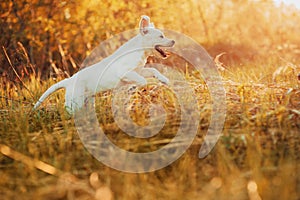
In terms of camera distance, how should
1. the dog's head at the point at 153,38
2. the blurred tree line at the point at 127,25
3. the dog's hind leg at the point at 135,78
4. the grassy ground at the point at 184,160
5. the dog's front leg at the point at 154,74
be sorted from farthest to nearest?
the blurred tree line at the point at 127,25
the dog's head at the point at 153,38
the dog's front leg at the point at 154,74
the dog's hind leg at the point at 135,78
the grassy ground at the point at 184,160

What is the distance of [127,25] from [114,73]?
383 centimetres

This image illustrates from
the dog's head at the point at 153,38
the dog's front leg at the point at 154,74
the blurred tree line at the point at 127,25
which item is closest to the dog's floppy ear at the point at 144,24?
the dog's head at the point at 153,38

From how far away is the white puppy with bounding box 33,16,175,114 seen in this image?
401 cm

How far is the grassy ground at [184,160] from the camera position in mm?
2090

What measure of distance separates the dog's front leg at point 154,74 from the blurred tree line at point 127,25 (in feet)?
8.14

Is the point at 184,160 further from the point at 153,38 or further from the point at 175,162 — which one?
the point at 153,38

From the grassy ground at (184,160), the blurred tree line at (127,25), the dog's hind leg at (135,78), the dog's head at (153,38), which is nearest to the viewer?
the grassy ground at (184,160)

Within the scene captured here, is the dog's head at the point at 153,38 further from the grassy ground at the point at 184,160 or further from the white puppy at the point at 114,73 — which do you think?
the grassy ground at the point at 184,160

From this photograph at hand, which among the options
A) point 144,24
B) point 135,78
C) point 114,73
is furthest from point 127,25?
point 135,78

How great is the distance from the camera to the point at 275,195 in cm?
196

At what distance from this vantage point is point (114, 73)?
13.5 feet

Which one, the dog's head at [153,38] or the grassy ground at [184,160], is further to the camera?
the dog's head at [153,38]

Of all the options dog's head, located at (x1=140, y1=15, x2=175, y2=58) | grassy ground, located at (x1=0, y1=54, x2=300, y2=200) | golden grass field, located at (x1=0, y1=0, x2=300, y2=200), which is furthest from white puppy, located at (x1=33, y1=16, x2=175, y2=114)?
grassy ground, located at (x1=0, y1=54, x2=300, y2=200)

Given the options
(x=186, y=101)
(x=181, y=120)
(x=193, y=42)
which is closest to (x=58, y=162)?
(x=181, y=120)
